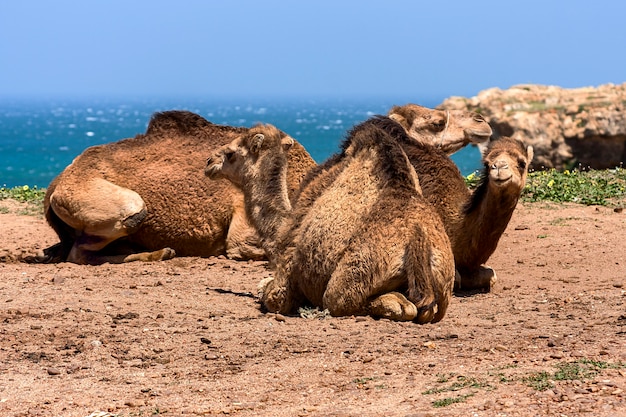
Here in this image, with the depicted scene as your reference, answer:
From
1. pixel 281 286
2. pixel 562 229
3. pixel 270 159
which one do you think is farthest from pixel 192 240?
pixel 562 229

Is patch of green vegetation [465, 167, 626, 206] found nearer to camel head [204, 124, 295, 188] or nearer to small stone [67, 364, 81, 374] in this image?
camel head [204, 124, 295, 188]

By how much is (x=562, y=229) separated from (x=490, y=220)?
3226 millimetres

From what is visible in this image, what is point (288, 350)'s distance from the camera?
6656 millimetres

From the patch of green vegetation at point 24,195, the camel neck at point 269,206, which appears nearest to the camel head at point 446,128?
the camel neck at point 269,206

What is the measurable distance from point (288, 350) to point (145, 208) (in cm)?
467

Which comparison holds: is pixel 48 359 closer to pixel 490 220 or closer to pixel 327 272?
pixel 327 272

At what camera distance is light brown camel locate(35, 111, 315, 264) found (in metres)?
10.8

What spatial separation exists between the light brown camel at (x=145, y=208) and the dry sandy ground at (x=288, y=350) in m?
0.78

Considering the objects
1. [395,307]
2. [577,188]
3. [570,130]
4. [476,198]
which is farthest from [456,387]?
[570,130]

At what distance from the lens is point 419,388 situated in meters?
5.54

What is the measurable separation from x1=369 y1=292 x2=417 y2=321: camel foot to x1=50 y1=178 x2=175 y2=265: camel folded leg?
4.21m

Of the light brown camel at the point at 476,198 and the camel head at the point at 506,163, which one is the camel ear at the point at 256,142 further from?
the camel head at the point at 506,163

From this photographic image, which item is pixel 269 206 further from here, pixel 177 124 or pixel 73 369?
pixel 177 124

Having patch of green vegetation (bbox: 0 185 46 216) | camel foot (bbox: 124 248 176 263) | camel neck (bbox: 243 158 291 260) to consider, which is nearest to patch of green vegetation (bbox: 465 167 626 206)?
camel foot (bbox: 124 248 176 263)
